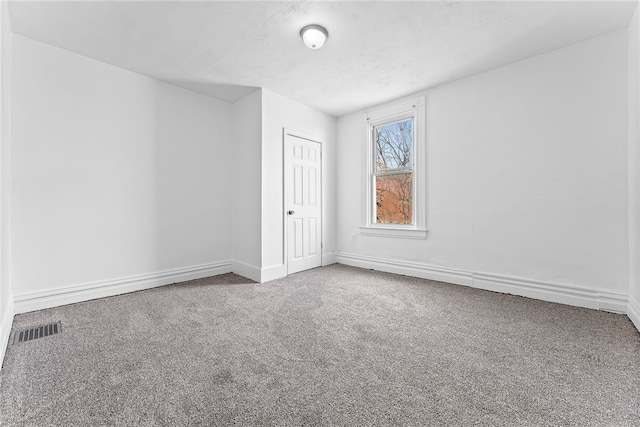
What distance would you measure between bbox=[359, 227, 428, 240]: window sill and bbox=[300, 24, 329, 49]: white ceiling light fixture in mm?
2652

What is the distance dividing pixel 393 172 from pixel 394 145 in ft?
1.43

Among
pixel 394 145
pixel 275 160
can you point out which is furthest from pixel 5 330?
pixel 394 145

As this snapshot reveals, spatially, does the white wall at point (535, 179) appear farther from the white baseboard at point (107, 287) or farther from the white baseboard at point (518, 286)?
the white baseboard at point (107, 287)

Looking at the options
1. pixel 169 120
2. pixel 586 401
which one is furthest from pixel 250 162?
pixel 586 401

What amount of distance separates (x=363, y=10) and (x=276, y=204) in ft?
8.14

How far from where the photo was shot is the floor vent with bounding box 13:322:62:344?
6.69 ft

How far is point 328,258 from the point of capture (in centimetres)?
474

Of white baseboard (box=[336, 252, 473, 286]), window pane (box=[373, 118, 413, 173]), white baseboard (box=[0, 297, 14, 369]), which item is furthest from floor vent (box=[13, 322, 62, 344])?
window pane (box=[373, 118, 413, 173])

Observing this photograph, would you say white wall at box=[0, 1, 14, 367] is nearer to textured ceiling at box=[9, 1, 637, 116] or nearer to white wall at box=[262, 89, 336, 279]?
textured ceiling at box=[9, 1, 637, 116]

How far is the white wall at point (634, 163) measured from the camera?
2.27 meters

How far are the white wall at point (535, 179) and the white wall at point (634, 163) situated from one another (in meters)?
0.06

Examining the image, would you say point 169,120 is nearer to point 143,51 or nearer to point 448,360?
point 143,51

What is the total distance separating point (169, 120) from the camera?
11.7ft

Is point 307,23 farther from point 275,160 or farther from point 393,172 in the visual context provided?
point 393,172
